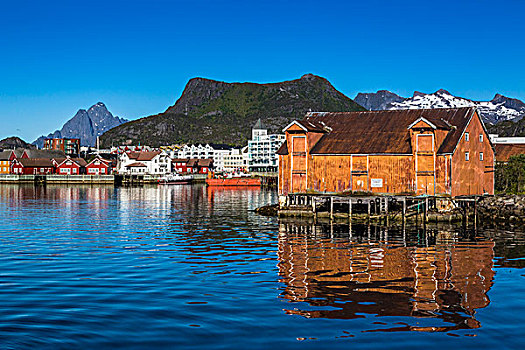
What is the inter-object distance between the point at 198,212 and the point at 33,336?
47.5m

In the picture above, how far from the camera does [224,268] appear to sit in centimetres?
2870

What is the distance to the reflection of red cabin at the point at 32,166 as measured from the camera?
166625 mm

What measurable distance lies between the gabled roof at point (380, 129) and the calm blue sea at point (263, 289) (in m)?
10.6

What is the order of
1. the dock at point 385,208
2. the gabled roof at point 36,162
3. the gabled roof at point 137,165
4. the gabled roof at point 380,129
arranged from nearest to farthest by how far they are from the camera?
the dock at point 385,208, the gabled roof at point 380,129, the gabled roof at point 36,162, the gabled roof at point 137,165

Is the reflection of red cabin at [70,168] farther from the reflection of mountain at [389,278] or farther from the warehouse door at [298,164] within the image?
the reflection of mountain at [389,278]

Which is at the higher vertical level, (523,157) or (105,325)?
(523,157)

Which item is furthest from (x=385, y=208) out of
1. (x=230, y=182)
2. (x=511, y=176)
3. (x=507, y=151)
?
(x=230, y=182)

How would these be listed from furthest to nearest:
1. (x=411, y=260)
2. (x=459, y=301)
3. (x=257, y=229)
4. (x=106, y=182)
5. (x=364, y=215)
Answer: (x=106, y=182) < (x=364, y=215) < (x=257, y=229) < (x=411, y=260) < (x=459, y=301)

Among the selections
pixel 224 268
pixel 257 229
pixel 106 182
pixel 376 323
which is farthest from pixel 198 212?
pixel 106 182

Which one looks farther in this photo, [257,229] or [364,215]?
[364,215]

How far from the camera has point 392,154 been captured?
51688mm

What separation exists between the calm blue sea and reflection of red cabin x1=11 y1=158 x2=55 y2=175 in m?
132

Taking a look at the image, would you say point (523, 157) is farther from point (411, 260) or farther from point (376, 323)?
point (376, 323)

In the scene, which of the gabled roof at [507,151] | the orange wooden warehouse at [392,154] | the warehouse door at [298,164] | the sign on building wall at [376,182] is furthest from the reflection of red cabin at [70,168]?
the sign on building wall at [376,182]
